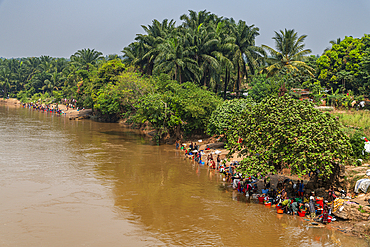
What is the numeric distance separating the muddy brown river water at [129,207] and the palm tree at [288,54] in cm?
2290

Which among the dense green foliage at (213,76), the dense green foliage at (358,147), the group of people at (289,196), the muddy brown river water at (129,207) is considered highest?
the dense green foliage at (213,76)

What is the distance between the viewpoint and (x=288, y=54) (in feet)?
164

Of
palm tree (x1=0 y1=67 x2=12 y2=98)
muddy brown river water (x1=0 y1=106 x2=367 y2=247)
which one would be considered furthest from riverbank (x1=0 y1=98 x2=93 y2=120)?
muddy brown river water (x1=0 y1=106 x2=367 y2=247)

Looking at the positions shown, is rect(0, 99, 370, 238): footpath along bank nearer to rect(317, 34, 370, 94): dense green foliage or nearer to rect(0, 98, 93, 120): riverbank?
rect(317, 34, 370, 94): dense green foliage

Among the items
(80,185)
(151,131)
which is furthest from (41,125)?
(80,185)

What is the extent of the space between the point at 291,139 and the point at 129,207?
1078 cm

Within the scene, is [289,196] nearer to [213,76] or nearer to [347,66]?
[213,76]

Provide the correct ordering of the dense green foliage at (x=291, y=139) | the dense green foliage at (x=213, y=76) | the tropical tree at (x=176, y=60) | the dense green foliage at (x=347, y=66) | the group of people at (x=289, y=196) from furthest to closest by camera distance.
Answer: the tropical tree at (x=176, y=60) < the dense green foliage at (x=347, y=66) < the dense green foliage at (x=213, y=76) < the dense green foliage at (x=291, y=139) < the group of people at (x=289, y=196)

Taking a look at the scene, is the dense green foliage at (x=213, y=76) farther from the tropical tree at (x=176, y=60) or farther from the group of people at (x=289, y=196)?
the group of people at (x=289, y=196)

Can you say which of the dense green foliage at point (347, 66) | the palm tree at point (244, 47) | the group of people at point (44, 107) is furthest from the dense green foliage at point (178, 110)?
the group of people at point (44, 107)

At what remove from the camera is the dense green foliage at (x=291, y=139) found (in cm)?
1912

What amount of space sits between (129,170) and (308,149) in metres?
16.2

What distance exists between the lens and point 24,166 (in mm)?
30000

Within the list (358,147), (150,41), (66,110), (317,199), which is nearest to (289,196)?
(317,199)
